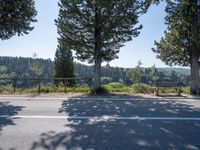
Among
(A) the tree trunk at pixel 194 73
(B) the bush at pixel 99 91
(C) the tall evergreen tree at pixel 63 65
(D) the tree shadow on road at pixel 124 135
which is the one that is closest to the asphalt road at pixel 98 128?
(D) the tree shadow on road at pixel 124 135

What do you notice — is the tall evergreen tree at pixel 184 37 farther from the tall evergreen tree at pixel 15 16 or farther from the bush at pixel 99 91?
the tall evergreen tree at pixel 15 16

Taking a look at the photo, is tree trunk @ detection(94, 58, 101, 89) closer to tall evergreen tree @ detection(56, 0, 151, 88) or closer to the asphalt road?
tall evergreen tree @ detection(56, 0, 151, 88)

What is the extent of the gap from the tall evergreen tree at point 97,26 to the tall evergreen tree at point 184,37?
2.52m

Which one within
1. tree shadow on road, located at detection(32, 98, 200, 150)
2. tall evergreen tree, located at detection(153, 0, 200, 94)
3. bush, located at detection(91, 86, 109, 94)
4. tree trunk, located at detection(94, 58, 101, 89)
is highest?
tall evergreen tree, located at detection(153, 0, 200, 94)

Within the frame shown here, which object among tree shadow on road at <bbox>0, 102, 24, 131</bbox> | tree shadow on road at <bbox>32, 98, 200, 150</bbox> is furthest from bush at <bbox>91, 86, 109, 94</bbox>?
tree shadow on road at <bbox>32, 98, 200, 150</bbox>

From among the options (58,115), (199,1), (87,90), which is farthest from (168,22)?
(58,115)

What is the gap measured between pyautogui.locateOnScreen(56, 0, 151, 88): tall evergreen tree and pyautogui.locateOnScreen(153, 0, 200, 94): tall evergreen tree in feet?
8.28

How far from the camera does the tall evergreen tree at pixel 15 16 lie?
63.1 feet

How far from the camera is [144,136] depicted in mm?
6930

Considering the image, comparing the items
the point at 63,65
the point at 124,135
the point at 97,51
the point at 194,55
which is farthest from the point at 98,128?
the point at 63,65

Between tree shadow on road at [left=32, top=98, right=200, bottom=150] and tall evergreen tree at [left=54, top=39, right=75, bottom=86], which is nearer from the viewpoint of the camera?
tree shadow on road at [left=32, top=98, right=200, bottom=150]

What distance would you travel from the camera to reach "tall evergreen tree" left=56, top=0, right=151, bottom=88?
1895 cm

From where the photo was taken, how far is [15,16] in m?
19.9

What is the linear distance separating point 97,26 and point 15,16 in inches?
225
